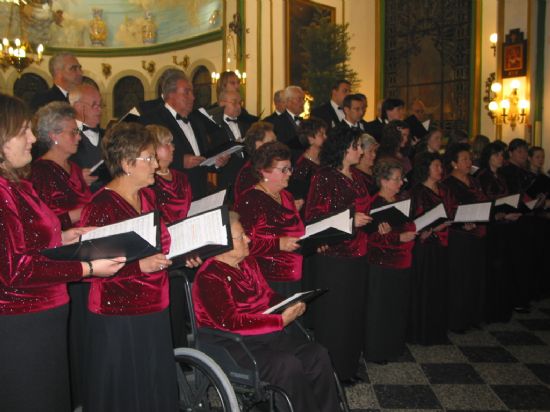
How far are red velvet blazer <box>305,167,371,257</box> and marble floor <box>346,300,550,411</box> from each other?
99cm

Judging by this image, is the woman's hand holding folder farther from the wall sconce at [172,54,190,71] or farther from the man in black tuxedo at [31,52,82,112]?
the wall sconce at [172,54,190,71]

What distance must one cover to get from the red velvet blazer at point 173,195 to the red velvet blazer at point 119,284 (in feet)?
3.04

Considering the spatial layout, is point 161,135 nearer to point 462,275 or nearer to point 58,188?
point 58,188

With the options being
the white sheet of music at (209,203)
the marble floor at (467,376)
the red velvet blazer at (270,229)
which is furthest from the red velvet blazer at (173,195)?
the marble floor at (467,376)

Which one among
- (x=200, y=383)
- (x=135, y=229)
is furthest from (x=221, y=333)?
(x=135, y=229)

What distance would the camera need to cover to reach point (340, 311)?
3949mm

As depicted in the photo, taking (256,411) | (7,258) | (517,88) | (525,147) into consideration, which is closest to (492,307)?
(525,147)

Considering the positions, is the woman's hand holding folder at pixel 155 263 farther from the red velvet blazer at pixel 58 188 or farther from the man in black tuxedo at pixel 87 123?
the man in black tuxedo at pixel 87 123

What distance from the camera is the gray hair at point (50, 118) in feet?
10.8

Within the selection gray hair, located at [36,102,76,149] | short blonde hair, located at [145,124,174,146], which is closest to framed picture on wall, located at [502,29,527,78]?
short blonde hair, located at [145,124,174,146]

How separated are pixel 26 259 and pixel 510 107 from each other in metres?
9.91

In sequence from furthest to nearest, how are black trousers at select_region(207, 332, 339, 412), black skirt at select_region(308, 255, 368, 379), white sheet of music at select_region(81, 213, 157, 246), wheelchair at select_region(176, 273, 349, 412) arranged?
black skirt at select_region(308, 255, 368, 379)
black trousers at select_region(207, 332, 339, 412)
wheelchair at select_region(176, 273, 349, 412)
white sheet of music at select_region(81, 213, 157, 246)

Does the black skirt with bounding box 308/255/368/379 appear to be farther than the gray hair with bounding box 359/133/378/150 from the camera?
No

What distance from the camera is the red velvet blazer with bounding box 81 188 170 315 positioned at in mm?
2578
